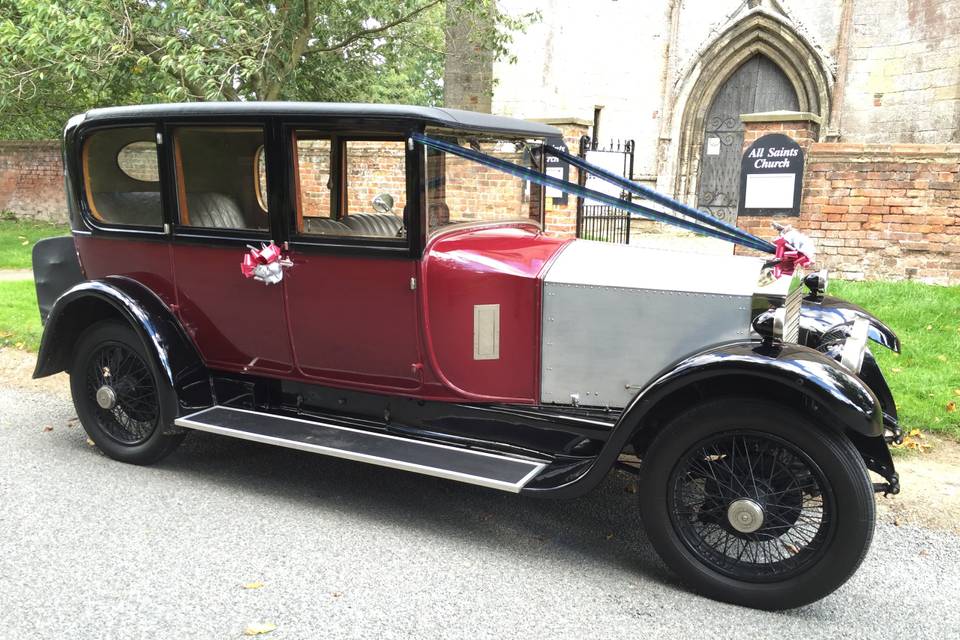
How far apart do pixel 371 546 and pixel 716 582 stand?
145 centimetres

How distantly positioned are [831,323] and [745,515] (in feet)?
4.09

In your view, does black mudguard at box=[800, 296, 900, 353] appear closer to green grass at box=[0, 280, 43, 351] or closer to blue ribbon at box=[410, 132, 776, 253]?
blue ribbon at box=[410, 132, 776, 253]

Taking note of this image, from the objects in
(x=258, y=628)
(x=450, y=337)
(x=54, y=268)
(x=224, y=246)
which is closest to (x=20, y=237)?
(x=54, y=268)

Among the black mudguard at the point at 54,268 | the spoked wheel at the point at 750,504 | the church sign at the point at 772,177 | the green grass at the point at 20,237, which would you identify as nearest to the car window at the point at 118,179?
the black mudguard at the point at 54,268

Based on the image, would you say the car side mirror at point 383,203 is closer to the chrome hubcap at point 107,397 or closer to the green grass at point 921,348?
the chrome hubcap at point 107,397

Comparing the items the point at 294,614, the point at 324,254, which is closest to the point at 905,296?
the point at 324,254

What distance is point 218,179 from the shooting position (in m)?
4.10

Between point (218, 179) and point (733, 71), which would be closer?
point (218, 179)

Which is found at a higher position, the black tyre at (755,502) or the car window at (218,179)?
the car window at (218,179)

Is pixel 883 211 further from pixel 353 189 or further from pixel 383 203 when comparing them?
pixel 383 203

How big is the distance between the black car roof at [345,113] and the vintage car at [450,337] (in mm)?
13

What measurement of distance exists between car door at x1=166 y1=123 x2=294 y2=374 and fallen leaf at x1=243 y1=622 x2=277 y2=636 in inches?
58.9

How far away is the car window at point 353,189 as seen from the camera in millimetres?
3471

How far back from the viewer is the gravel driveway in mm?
2707
